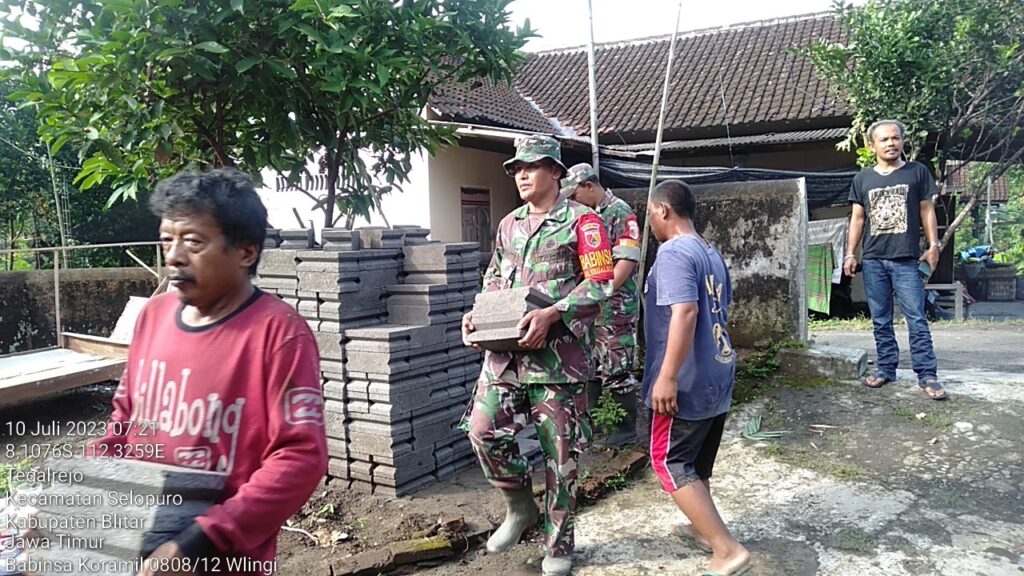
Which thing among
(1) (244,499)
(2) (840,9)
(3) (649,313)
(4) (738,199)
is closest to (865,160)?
(2) (840,9)

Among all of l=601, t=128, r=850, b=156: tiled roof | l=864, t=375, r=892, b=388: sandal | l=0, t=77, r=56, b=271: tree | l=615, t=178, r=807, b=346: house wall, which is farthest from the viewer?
l=601, t=128, r=850, b=156: tiled roof

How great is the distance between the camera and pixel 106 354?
22.5 feet

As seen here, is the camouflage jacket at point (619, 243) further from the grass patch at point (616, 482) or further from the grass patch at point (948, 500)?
the grass patch at point (948, 500)

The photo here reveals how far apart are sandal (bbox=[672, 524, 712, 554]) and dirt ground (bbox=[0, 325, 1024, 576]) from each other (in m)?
0.05

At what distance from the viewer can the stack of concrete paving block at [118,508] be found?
1537mm

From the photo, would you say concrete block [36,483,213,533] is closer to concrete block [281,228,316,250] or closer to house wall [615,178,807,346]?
concrete block [281,228,316,250]

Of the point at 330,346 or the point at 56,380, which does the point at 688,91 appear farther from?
the point at 56,380

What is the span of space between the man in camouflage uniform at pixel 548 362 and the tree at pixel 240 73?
1.29 meters

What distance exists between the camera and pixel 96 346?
6.95 metres

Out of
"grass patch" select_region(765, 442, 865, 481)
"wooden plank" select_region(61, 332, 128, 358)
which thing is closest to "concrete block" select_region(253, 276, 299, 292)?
"wooden plank" select_region(61, 332, 128, 358)

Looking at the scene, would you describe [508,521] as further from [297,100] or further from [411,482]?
[297,100]

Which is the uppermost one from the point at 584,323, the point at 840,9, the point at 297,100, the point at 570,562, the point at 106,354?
the point at 840,9

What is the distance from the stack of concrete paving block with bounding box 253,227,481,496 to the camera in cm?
405

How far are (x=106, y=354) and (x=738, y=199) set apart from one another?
614 cm
